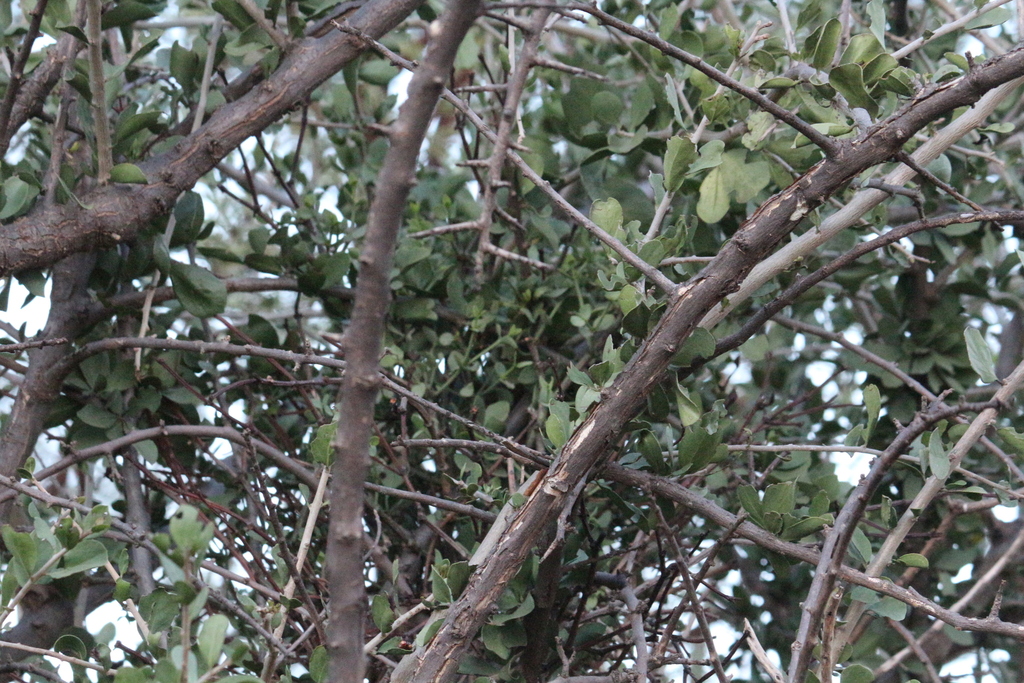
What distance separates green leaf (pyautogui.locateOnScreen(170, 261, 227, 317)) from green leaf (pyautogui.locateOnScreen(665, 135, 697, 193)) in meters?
0.57

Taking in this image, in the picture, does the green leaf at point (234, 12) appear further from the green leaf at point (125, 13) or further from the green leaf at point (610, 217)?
the green leaf at point (610, 217)

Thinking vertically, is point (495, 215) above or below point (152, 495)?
above

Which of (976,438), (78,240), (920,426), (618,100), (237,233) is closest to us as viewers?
(920,426)

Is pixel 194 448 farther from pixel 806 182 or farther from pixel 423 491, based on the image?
pixel 806 182

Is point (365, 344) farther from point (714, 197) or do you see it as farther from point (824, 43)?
point (824, 43)

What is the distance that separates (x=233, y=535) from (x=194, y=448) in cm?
14

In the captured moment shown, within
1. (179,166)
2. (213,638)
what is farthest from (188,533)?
(179,166)

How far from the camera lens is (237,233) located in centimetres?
239

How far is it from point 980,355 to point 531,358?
55 cm

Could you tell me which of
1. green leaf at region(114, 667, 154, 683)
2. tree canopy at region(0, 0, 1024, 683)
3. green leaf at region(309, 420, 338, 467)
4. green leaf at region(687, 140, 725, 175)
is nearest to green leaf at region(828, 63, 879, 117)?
tree canopy at region(0, 0, 1024, 683)

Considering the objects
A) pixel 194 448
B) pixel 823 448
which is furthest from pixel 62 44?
pixel 823 448

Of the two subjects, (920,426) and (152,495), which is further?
(152,495)

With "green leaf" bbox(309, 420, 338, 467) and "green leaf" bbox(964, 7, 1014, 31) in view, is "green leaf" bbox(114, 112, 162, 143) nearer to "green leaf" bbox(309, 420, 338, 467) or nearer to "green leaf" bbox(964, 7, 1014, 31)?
"green leaf" bbox(309, 420, 338, 467)

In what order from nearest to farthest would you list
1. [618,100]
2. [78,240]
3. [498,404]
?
[78,240]
[498,404]
[618,100]
